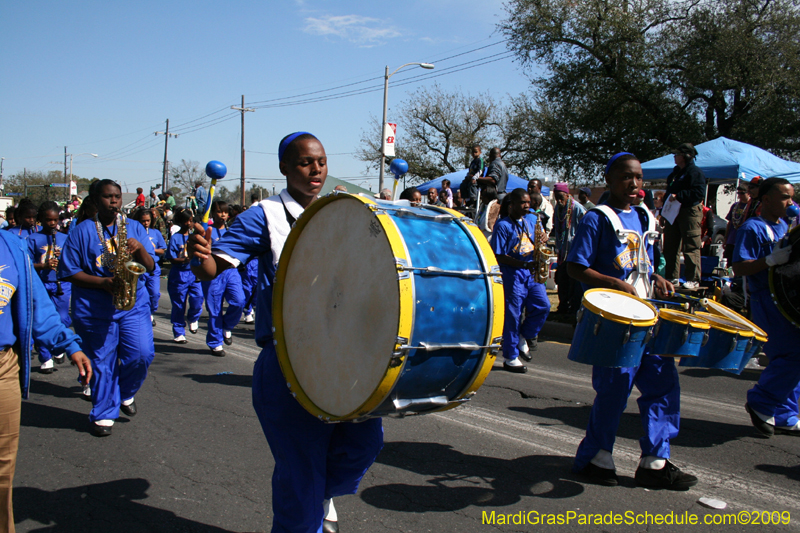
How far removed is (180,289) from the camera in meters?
9.04

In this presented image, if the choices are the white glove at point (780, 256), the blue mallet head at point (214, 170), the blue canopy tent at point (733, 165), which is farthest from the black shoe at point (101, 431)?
the blue canopy tent at point (733, 165)

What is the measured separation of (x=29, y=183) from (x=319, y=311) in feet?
354

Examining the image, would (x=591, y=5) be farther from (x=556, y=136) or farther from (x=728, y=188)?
(x=728, y=188)

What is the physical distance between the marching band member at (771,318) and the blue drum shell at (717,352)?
1.15 meters

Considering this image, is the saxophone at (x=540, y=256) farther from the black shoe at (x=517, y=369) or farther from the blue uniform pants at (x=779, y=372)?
the blue uniform pants at (x=779, y=372)

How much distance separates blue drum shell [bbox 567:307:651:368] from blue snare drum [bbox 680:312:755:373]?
52 cm

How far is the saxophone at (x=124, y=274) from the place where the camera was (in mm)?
4828

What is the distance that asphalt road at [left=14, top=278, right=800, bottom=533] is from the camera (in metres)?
3.47

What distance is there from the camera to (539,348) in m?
8.79

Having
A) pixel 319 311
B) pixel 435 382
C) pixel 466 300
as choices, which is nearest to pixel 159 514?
pixel 319 311

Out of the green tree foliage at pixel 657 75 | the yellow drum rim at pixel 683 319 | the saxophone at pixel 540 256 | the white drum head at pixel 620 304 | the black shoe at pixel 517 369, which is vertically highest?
the green tree foliage at pixel 657 75

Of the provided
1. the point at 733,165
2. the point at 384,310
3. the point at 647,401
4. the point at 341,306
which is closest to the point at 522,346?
the point at 647,401

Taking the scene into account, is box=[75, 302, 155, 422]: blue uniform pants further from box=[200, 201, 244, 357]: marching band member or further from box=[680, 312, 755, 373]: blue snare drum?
box=[680, 312, 755, 373]: blue snare drum

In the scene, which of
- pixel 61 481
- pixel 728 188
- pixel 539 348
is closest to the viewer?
pixel 61 481
